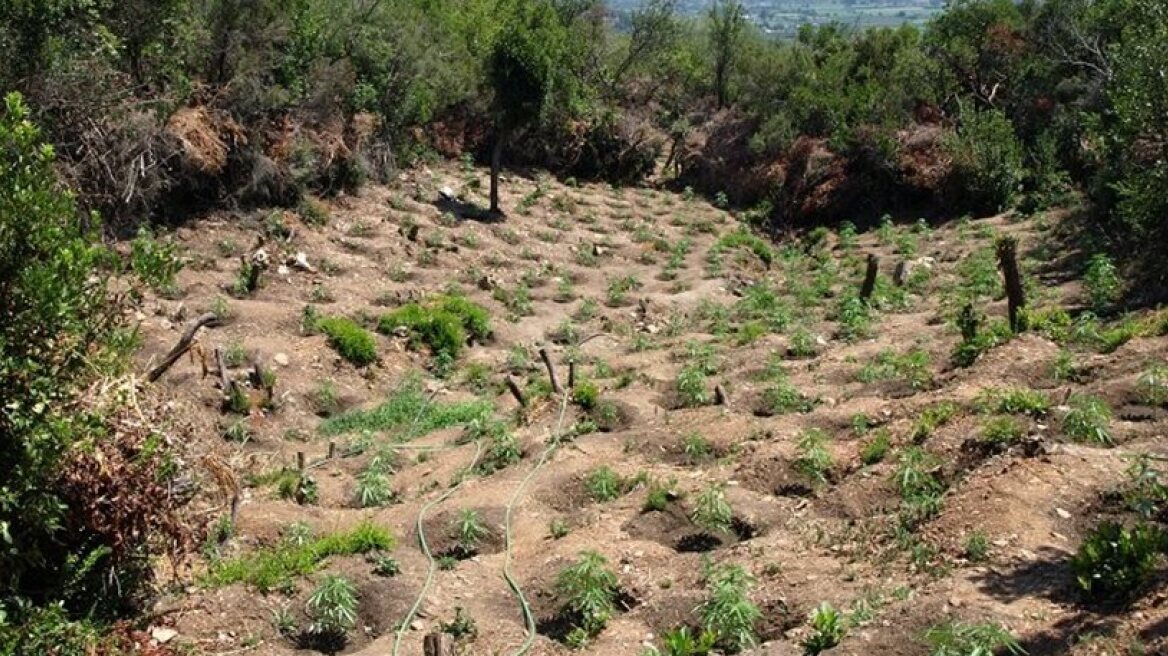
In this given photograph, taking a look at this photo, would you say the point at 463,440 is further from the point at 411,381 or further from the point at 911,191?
the point at 911,191

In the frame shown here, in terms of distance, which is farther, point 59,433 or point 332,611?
point 332,611

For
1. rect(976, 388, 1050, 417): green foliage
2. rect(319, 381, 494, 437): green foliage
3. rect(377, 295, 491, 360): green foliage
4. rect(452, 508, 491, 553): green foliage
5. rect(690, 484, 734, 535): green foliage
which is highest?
rect(976, 388, 1050, 417): green foliage

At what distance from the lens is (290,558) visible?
7.82 metres

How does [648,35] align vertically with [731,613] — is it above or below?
above

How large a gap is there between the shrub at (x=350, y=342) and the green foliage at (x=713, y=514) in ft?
22.3

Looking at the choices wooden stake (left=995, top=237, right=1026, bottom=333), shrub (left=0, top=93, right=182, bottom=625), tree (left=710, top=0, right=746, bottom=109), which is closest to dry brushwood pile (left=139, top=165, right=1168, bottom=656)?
wooden stake (left=995, top=237, right=1026, bottom=333)

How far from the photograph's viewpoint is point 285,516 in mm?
9078

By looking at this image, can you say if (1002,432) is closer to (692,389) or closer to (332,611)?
(692,389)

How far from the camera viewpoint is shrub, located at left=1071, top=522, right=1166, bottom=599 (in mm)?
6168

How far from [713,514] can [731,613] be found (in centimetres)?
173

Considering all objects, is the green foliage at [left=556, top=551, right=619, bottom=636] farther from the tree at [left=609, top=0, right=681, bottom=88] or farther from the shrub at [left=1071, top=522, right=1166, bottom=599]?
the tree at [left=609, top=0, right=681, bottom=88]

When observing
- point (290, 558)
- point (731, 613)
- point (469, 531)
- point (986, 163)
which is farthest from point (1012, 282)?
point (986, 163)

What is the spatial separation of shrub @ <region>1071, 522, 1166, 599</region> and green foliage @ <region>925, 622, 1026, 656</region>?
0.74 m

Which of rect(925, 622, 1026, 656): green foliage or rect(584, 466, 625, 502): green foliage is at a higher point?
rect(925, 622, 1026, 656): green foliage
